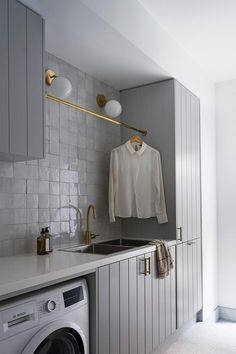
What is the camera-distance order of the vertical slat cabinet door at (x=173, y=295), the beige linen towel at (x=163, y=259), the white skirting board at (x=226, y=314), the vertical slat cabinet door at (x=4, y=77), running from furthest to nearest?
the white skirting board at (x=226, y=314) → the vertical slat cabinet door at (x=173, y=295) → the beige linen towel at (x=163, y=259) → the vertical slat cabinet door at (x=4, y=77)

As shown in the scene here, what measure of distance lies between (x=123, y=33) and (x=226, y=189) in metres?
2.24

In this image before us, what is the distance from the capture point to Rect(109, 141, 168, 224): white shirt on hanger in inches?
117

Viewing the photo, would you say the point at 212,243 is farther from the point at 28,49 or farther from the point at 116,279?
the point at 28,49

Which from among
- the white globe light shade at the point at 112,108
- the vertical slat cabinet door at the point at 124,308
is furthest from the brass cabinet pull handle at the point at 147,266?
the white globe light shade at the point at 112,108

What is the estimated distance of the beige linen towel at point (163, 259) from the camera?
8.43 feet

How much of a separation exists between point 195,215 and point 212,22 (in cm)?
178

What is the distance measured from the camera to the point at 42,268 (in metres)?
1.69

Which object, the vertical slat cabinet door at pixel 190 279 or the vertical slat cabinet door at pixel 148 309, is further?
the vertical slat cabinet door at pixel 190 279

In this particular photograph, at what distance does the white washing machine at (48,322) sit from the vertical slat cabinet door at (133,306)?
45 cm

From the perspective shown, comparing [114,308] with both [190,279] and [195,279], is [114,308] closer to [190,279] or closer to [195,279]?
[190,279]

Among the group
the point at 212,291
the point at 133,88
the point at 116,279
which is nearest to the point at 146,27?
the point at 133,88

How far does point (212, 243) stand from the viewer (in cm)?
375

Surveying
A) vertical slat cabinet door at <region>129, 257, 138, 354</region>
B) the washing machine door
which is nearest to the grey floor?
vertical slat cabinet door at <region>129, 257, 138, 354</region>

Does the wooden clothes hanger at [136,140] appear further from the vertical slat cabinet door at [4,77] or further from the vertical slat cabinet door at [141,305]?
the vertical slat cabinet door at [4,77]
